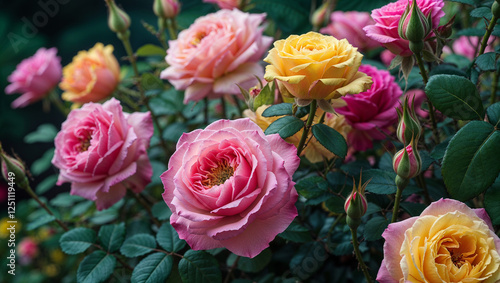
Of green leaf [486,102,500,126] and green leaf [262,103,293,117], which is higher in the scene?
green leaf [486,102,500,126]

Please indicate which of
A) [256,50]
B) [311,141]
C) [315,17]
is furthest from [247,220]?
[315,17]

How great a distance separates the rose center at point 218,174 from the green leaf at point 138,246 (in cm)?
15

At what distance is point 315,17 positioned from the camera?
0.70 m

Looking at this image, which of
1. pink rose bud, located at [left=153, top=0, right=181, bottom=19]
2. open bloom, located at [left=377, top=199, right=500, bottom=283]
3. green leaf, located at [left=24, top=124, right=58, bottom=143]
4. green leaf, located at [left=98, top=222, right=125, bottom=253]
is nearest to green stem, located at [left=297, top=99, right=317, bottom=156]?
open bloom, located at [left=377, top=199, right=500, bottom=283]

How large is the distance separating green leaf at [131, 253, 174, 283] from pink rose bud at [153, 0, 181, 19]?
15.5 inches

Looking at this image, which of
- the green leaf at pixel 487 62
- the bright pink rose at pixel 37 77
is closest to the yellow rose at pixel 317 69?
the green leaf at pixel 487 62

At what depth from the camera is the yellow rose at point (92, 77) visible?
0.68 metres

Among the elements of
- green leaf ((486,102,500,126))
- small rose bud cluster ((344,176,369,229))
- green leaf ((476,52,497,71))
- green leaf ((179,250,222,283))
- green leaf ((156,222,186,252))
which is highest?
green leaf ((476,52,497,71))

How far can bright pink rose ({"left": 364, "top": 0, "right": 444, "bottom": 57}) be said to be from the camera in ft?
1.26

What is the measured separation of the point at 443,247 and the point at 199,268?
241 millimetres

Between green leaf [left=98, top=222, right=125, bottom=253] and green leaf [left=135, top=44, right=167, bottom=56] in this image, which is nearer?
green leaf [left=98, top=222, right=125, bottom=253]

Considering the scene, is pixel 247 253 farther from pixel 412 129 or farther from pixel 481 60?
pixel 481 60

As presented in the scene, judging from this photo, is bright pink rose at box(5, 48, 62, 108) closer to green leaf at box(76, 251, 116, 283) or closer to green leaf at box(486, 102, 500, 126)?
green leaf at box(76, 251, 116, 283)

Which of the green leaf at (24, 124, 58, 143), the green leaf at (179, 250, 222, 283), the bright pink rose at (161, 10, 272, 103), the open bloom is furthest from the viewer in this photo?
the green leaf at (24, 124, 58, 143)
